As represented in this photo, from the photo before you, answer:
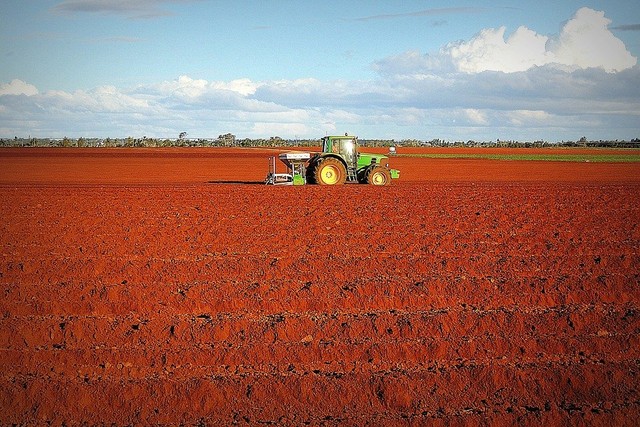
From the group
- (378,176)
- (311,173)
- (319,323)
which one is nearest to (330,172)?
(311,173)

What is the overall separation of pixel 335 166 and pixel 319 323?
1901cm

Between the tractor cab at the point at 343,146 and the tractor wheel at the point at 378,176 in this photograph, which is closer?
the tractor cab at the point at 343,146

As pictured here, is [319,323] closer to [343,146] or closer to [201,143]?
[343,146]

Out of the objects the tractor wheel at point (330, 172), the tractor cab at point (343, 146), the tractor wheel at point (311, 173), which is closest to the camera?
the tractor cab at point (343, 146)

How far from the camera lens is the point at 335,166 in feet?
91.1

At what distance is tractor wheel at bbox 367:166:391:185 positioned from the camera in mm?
28375

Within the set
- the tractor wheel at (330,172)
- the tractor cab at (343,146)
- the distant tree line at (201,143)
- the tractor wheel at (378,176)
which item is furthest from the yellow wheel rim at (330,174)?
the distant tree line at (201,143)

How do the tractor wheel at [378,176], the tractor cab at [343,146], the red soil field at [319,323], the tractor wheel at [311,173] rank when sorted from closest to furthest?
the red soil field at [319,323] → the tractor cab at [343,146] → the tractor wheel at [311,173] → the tractor wheel at [378,176]

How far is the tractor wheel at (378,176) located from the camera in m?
28.4

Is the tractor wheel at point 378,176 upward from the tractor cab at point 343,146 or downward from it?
downward

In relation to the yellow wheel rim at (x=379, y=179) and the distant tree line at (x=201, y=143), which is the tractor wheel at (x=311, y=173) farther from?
the distant tree line at (x=201, y=143)

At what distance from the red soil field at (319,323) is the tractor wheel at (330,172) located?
9599 millimetres

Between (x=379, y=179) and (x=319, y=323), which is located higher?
(x=379, y=179)

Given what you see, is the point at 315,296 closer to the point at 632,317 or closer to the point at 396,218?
the point at 632,317
